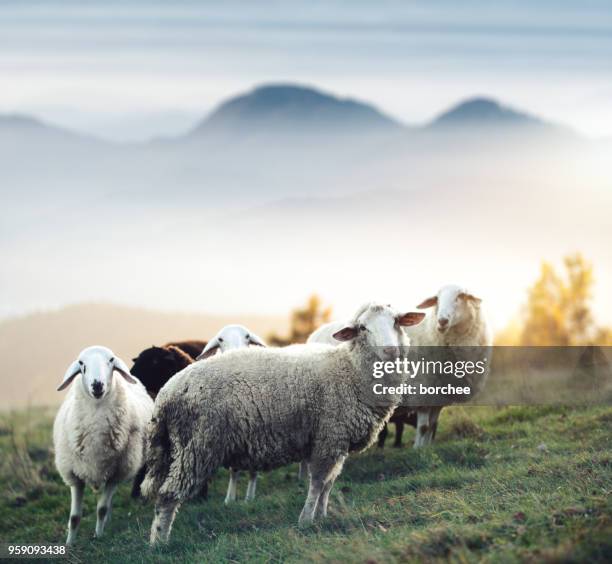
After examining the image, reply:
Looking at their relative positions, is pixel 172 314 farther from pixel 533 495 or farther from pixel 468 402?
pixel 533 495

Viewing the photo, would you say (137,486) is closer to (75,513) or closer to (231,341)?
(75,513)

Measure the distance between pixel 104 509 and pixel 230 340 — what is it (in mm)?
2599

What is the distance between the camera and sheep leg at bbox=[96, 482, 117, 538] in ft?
34.5

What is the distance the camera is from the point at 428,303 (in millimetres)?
12703

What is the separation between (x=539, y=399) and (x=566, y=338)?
4370cm

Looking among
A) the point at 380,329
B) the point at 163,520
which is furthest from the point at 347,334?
the point at 163,520

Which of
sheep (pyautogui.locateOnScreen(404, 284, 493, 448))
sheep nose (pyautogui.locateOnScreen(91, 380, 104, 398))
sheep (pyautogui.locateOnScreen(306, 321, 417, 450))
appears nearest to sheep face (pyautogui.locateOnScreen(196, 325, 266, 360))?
sheep (pyautogui.locateOnScreen(306, 321, 417, 450))

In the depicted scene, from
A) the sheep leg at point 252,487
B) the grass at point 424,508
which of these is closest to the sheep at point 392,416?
the grass at point 424,508

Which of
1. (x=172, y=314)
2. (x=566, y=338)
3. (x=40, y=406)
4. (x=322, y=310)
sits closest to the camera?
(x=40, y=406)

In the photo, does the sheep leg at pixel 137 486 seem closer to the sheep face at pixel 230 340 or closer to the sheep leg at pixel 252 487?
the sheep leg at pixel 252 487

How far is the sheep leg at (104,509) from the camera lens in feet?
34.5

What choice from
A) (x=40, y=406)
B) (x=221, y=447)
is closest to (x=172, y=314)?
(x=40, y=406)

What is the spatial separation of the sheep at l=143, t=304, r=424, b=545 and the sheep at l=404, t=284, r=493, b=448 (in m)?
3.31

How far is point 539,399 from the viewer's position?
13.6 meters
